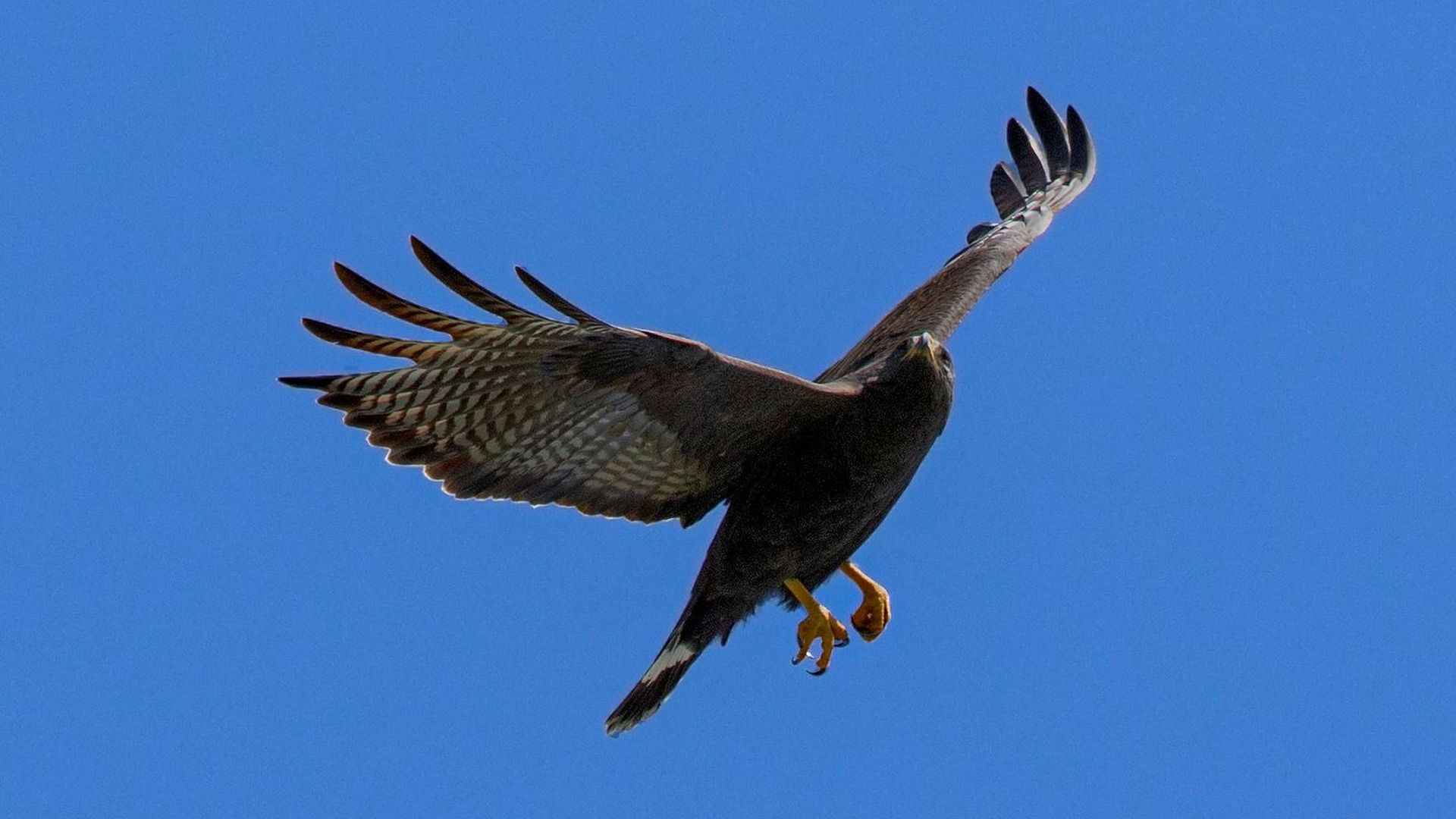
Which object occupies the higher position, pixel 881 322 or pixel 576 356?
pixel 881 322

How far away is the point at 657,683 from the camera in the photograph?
27.5ft

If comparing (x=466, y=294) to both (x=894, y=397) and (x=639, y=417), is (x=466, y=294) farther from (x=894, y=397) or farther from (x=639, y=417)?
(x=894, y=397)

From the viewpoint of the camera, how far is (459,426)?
7695 mm

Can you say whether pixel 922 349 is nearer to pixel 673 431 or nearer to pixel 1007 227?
pixel 673 431

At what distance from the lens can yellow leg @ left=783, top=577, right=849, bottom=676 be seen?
27.1 ft

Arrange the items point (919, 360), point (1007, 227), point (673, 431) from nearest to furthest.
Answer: point (919, 360) < point (673, 431) < point (1007, 227)

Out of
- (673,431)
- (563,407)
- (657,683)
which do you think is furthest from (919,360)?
(657,683)

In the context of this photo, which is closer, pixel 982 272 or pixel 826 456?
pixel 826 456

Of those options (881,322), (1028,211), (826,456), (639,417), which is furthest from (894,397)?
(1028,211)

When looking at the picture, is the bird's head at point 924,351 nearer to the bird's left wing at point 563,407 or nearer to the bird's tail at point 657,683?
the bird's left wing at point 563,407

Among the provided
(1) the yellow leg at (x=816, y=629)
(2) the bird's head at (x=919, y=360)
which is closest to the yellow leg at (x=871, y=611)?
(1) the yellow leg at (x=816, y=629)

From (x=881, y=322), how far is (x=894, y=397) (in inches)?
66.2

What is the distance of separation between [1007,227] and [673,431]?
9.78 ft

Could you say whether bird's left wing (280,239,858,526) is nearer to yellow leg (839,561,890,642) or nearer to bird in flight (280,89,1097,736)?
bird in flight (280,89,1097,736)
